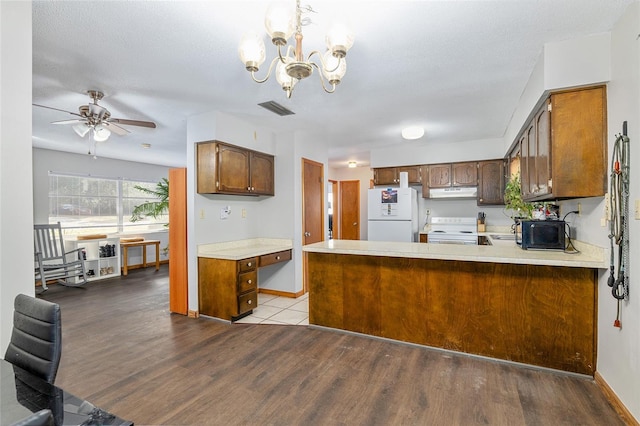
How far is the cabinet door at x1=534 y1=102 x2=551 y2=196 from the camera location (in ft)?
7.65

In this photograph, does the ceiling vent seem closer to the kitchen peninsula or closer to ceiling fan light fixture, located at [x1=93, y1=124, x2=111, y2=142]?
the kitchen peninsula

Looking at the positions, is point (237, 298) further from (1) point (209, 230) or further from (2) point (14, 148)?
(2) point (14, 148)

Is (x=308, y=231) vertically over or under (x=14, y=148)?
under

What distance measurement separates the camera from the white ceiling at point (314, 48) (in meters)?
1.86

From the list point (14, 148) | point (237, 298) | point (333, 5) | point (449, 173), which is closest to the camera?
point (14, 148)

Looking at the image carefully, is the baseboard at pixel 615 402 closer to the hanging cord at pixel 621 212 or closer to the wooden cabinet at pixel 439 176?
the hanging cord at pixel 621 212

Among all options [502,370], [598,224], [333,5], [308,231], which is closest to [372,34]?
[333,5]

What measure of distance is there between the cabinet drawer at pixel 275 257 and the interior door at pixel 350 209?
3.69m

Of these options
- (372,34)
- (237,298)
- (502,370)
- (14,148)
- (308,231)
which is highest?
(372,34)

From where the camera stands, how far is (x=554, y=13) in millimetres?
1900

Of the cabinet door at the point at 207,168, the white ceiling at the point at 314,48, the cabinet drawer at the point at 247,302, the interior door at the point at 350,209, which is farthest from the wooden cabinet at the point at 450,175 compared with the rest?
the cabinet door at the point at 207,168

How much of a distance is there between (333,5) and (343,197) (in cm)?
635

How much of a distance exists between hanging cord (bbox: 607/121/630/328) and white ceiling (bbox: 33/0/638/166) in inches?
33.0

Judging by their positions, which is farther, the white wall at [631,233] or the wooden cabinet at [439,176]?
the wooden cabinet at [439,176]
